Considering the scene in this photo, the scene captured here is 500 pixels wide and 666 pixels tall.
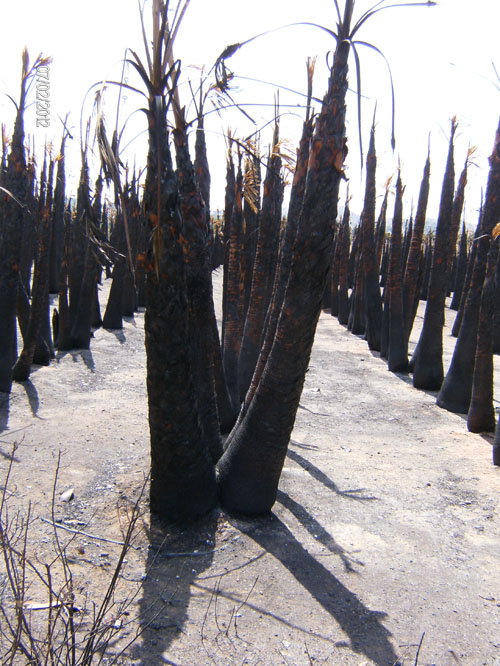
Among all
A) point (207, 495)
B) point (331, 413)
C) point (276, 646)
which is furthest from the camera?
point (331, 413)

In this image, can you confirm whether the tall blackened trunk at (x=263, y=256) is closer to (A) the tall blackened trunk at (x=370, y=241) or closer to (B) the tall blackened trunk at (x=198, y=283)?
(B) the tall blackened trunk at (x=198, y=283)

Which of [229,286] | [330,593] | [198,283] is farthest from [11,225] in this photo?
[330,593]

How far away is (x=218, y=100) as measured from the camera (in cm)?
400

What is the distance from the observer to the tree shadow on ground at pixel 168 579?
3.09 metres

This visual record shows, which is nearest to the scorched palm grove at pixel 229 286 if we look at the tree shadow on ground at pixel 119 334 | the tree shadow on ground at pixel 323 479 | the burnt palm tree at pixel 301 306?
the burnt palm tree at pixel 301 306

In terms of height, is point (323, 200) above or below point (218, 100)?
below

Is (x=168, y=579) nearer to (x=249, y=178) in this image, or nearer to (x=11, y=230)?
(x=249, y=178)

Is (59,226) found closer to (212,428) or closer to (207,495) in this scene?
(212,428)

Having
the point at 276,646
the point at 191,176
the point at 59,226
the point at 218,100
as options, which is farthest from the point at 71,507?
the point at 59,226

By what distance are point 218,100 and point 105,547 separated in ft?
10.2

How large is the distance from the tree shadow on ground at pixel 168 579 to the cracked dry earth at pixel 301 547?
1cm

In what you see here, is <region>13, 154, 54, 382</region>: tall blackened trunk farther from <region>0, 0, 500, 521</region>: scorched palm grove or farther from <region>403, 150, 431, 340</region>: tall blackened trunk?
<region>403, 150, 431, 340</region>: tall blackened trunk

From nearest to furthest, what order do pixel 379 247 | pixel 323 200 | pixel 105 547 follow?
pixel 323 200 → pixel 105 547 → pixel 379 247

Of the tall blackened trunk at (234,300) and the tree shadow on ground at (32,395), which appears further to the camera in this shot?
the tree shadow on ground at (32,395)
